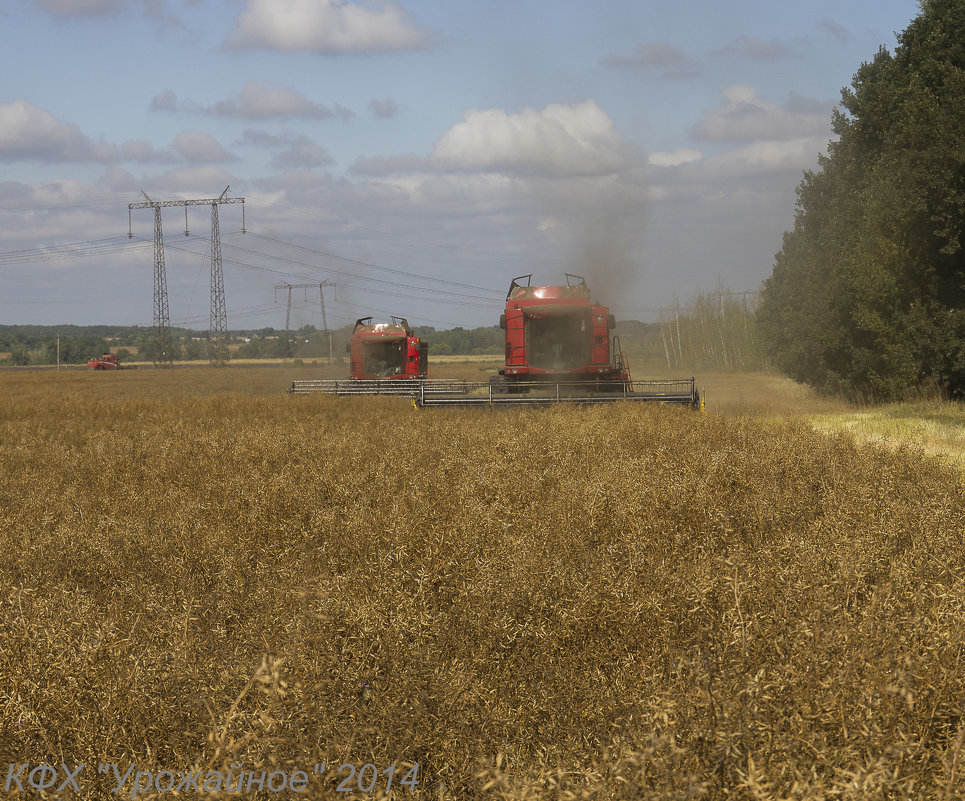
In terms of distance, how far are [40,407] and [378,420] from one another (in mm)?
10611

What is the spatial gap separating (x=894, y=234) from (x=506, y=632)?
21.8 metres

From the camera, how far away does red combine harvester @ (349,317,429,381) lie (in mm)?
27016

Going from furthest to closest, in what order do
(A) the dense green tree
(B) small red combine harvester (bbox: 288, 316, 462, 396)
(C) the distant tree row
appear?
(C) the distant tree row < (B) small red combine harvester (bbox: 288, 316, 462, 396) < (A) the dense green tree

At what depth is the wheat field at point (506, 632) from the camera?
2.87 m

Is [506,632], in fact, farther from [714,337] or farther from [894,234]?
[714,337]

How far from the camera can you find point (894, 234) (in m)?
22.6

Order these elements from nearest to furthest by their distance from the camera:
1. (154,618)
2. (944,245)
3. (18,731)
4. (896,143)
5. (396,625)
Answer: (18,731)
(396,625)
(154,618)
(944,245)
(896,143)

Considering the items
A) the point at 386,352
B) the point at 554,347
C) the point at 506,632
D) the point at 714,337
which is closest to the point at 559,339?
the point at 554,347

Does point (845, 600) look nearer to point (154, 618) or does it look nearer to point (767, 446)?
point (154, 618)

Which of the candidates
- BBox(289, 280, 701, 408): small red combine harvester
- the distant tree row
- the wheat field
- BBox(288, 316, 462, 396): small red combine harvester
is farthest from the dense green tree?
the distant tree row

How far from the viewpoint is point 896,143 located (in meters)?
23.9

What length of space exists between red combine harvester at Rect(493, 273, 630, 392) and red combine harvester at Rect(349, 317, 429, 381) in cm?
536

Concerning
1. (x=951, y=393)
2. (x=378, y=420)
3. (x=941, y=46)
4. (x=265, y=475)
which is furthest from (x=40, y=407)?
(x=941, y=46)

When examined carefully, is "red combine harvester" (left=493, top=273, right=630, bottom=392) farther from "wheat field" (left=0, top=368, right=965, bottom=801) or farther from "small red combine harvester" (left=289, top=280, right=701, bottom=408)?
"wheat field" (left=0, top=368, right=965, bottom=801)
